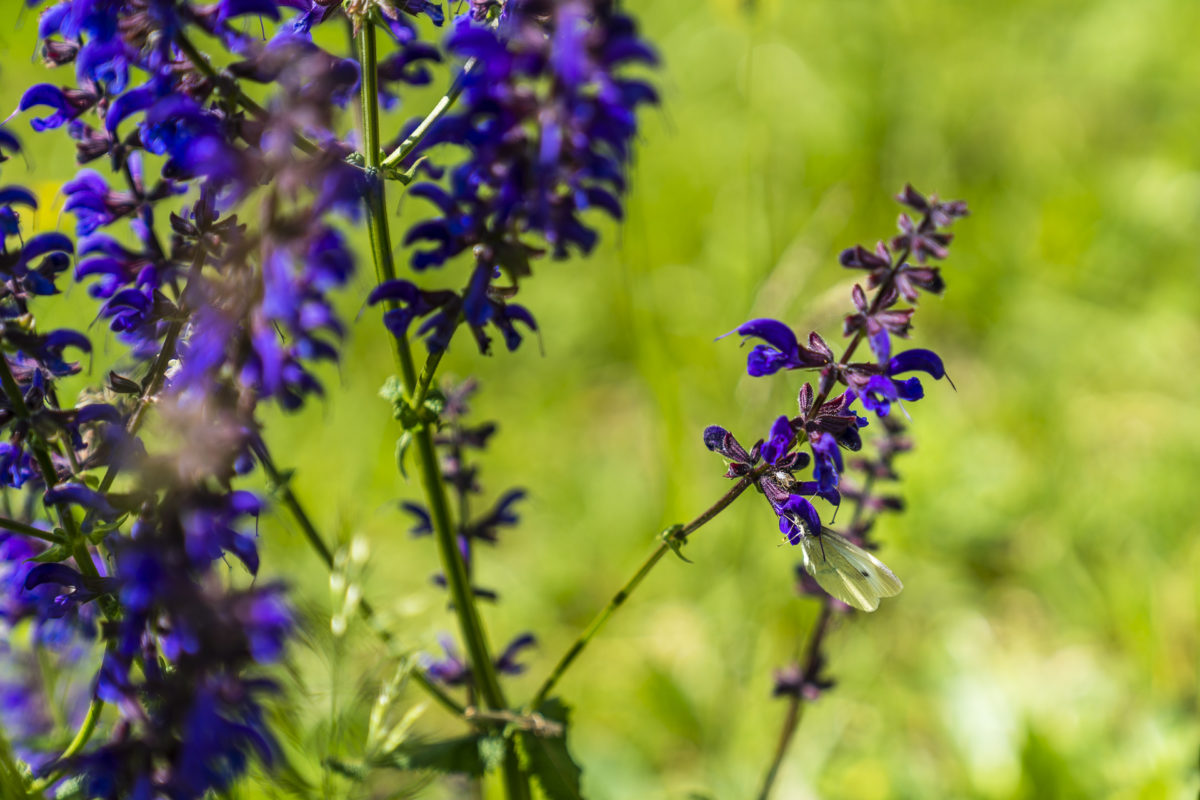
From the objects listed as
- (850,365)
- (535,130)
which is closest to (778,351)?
(850,365)

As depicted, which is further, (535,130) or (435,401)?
(435,401)

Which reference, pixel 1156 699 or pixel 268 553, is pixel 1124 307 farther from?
pixel 268 553

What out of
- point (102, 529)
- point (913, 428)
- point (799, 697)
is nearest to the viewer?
point (102, 529)

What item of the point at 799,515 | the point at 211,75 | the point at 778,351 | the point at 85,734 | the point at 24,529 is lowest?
the point at 85,734

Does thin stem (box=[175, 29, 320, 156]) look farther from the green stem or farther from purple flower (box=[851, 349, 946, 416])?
purple flower (box=[851, 349, 946, 416])

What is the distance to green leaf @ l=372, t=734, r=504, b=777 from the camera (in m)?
2.32

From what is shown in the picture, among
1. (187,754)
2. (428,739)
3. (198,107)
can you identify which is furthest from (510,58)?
(428,739)

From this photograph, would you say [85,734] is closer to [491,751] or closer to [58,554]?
[58,554]

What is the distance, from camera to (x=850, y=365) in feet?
6.94

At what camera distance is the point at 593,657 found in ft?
15.4

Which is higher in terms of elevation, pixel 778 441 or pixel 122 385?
pixel 778 441

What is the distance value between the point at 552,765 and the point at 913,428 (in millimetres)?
3592

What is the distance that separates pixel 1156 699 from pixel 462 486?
10.3ft

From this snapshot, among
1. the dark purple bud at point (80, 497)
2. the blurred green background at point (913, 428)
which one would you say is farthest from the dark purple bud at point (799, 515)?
the dark purple bud at point (80, 497)
